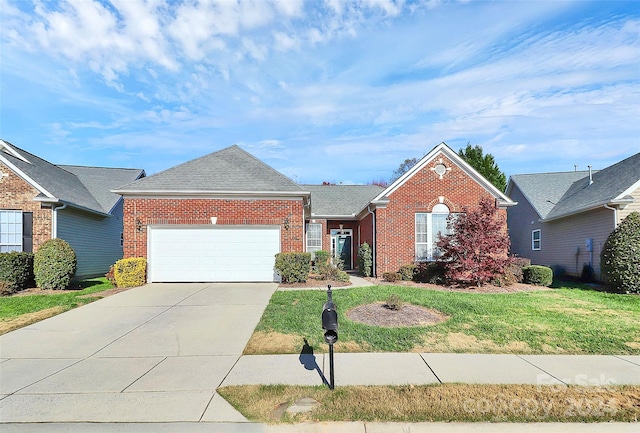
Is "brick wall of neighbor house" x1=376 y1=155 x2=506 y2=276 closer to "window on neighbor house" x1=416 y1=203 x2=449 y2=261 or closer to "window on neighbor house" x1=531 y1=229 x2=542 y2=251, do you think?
"window on neighbor house" x1=416 y1=203 x2=449 y2=261

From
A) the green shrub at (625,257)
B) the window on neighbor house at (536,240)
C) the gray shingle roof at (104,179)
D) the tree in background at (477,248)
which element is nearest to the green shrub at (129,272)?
the gray shingle roof at (104,179)

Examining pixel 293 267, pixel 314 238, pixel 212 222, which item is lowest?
pixel 293 267

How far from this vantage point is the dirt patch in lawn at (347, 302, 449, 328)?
7.97m

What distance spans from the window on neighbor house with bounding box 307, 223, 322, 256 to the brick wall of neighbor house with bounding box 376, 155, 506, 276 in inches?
247

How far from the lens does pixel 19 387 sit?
5.14 meters

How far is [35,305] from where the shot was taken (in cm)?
1019

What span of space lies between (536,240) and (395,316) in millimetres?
16956

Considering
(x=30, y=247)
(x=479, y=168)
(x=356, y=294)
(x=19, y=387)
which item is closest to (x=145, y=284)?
(x=30, y=247)

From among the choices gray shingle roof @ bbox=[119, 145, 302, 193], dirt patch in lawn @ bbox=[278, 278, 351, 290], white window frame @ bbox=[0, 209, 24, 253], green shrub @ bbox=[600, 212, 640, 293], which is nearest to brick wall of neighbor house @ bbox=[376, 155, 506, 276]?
dirt patch in lawn @ bbox=[278, 278, 351, 290]

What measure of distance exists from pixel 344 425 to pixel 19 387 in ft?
14.7

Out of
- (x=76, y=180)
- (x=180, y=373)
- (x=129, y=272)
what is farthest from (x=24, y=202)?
(x=180, y=373)

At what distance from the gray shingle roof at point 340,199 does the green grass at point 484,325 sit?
11113 mm

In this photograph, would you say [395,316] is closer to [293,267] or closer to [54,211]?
[293,267]

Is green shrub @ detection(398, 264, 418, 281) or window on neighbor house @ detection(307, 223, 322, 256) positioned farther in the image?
window on neighbor house @ detection(307, 223, 322, 256)
